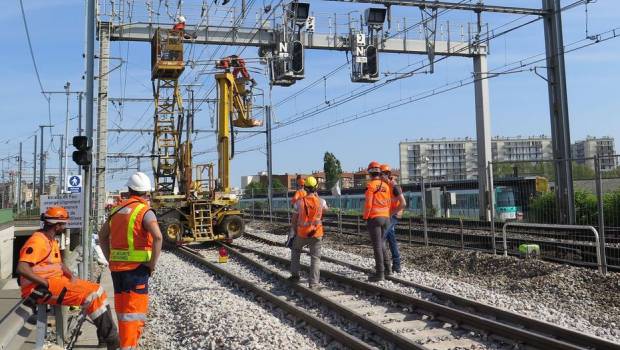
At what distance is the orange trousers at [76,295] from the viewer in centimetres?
587

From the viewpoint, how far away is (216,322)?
8.00 meters

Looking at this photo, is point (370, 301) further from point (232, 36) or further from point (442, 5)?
point (232, 36)

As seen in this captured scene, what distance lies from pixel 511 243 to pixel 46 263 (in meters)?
11.2

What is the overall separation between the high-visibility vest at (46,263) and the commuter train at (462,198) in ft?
37.9

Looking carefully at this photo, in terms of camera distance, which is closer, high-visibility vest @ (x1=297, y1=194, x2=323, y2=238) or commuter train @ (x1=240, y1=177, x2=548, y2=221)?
high-visibility vest @ (x1=297, y1=194, x2=323, y2=238)

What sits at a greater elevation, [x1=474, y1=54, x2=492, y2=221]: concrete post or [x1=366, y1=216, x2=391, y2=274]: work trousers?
[x1=474, y1=54, x2=492, y2=221]: concrete post

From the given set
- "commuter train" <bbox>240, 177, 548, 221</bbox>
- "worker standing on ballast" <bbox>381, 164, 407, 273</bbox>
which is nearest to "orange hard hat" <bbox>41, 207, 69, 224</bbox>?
"worker standing on ballast" <bbox>381, 164, 407, 273</bbox>

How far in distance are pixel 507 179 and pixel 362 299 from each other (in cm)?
722

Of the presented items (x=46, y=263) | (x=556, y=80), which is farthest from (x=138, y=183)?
(x=556, y=80)

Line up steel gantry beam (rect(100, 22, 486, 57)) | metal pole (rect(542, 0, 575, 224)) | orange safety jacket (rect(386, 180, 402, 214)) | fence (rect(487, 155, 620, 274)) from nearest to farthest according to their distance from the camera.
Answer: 1. fence (rect(487, 155, 620, 274))
2. orange safety jacket (rect(386, 180, 402, 214))
3. metal pole (rect(542, 0, 575, 224))
4. steel gantry beam (rect(100, 22, 486, 57))

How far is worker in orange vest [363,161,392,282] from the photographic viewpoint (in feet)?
34.3

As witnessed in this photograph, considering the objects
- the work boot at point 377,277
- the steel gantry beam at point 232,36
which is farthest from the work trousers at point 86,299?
the steel gantry beam at point 232,36

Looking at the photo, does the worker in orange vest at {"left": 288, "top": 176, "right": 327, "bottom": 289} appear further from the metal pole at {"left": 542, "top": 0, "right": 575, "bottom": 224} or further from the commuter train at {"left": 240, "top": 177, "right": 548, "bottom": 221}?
the metal pole at {"left": 542, "top": 0, "right": 575, "bottom": 224}

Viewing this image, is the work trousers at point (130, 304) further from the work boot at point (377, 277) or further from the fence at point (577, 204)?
the fence at point (577, 204)
